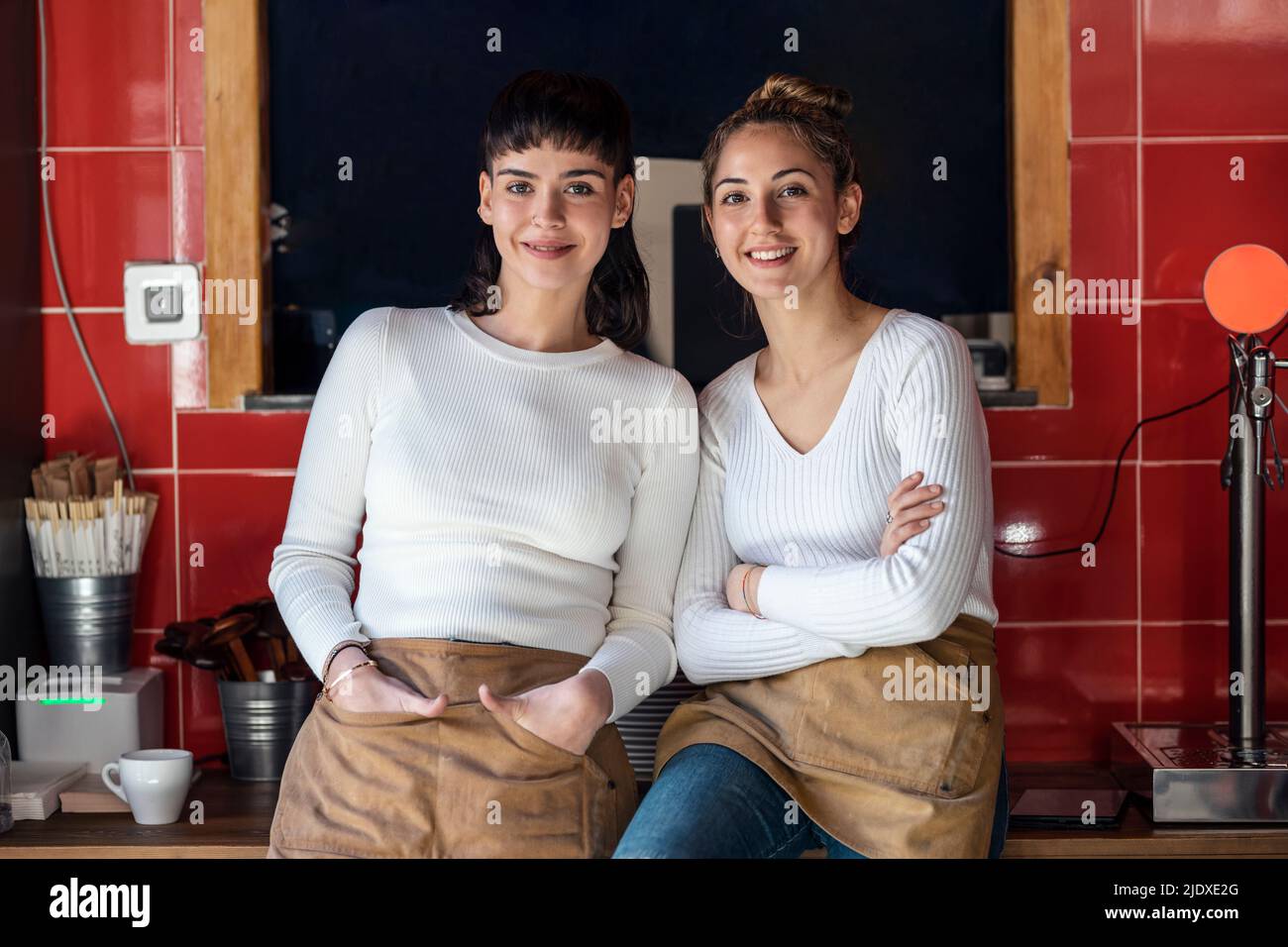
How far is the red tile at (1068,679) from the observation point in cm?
204

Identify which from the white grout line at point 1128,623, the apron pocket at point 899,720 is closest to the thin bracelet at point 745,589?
the apron pocket at point 899,720

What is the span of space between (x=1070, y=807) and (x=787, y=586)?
1.89 feet

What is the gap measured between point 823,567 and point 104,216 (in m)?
1.29

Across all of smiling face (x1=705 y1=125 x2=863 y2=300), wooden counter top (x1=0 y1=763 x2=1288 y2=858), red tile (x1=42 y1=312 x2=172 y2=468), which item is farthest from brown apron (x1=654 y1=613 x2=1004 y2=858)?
red tile (x1=42 y1=312 x2=172 y2=468)

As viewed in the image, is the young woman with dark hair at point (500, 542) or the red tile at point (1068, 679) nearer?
the young woman with dark hair at point (500, 542)

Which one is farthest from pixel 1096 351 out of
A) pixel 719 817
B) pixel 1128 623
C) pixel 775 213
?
pixel 719 817

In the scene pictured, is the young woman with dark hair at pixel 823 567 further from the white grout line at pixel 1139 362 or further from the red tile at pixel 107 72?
the red tile at pixel 107 72

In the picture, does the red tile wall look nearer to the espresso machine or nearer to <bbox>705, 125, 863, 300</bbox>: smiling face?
the espresso machine

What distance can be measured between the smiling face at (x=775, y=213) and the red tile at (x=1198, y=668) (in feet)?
2.92

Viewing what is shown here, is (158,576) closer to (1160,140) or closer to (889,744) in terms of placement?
(889,744)

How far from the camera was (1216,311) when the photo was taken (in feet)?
5.77

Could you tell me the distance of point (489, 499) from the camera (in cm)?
158
